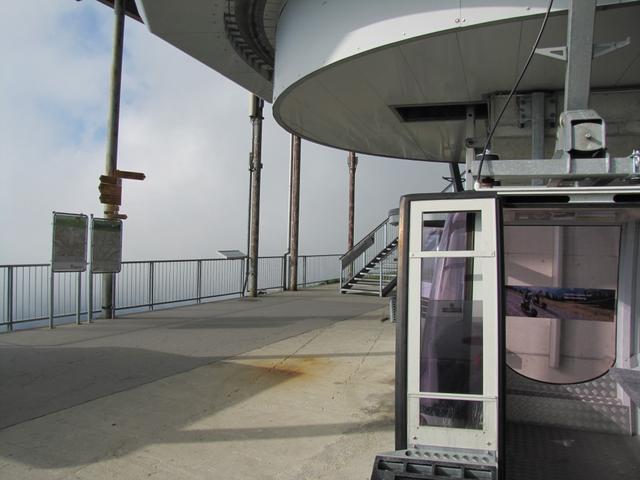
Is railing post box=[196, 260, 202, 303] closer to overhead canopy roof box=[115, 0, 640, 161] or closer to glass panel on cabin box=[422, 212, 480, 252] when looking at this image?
overhead canopy roof box=[115, 0, 640, 161]

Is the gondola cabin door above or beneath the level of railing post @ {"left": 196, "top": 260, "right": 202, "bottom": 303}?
above

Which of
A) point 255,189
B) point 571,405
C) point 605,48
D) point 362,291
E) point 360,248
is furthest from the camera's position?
point 360,248

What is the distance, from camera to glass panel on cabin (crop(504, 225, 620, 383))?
4477 millimetres

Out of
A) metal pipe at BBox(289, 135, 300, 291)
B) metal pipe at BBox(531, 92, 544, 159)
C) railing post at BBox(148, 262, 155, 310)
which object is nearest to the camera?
metal pipe at BBox(531, 92, 544, 159)

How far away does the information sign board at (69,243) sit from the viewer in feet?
30.9

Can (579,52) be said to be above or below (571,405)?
above

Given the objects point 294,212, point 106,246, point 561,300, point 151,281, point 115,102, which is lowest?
point 151,281

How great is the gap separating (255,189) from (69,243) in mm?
6700

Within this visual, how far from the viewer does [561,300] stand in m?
4.62

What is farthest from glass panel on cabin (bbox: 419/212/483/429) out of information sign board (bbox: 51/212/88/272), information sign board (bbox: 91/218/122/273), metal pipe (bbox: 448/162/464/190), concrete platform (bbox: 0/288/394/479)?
metal pipe (bbox: 448/162/464/190)

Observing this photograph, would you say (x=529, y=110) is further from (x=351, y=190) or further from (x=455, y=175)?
(x=351, y=190)

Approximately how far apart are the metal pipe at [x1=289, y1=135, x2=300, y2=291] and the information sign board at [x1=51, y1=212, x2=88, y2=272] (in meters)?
9.19

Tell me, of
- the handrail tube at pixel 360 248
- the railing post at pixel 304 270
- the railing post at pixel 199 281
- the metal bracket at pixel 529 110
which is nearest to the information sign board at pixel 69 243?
the railing post at pixel 199 281

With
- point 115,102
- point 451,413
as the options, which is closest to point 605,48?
point 451,413
